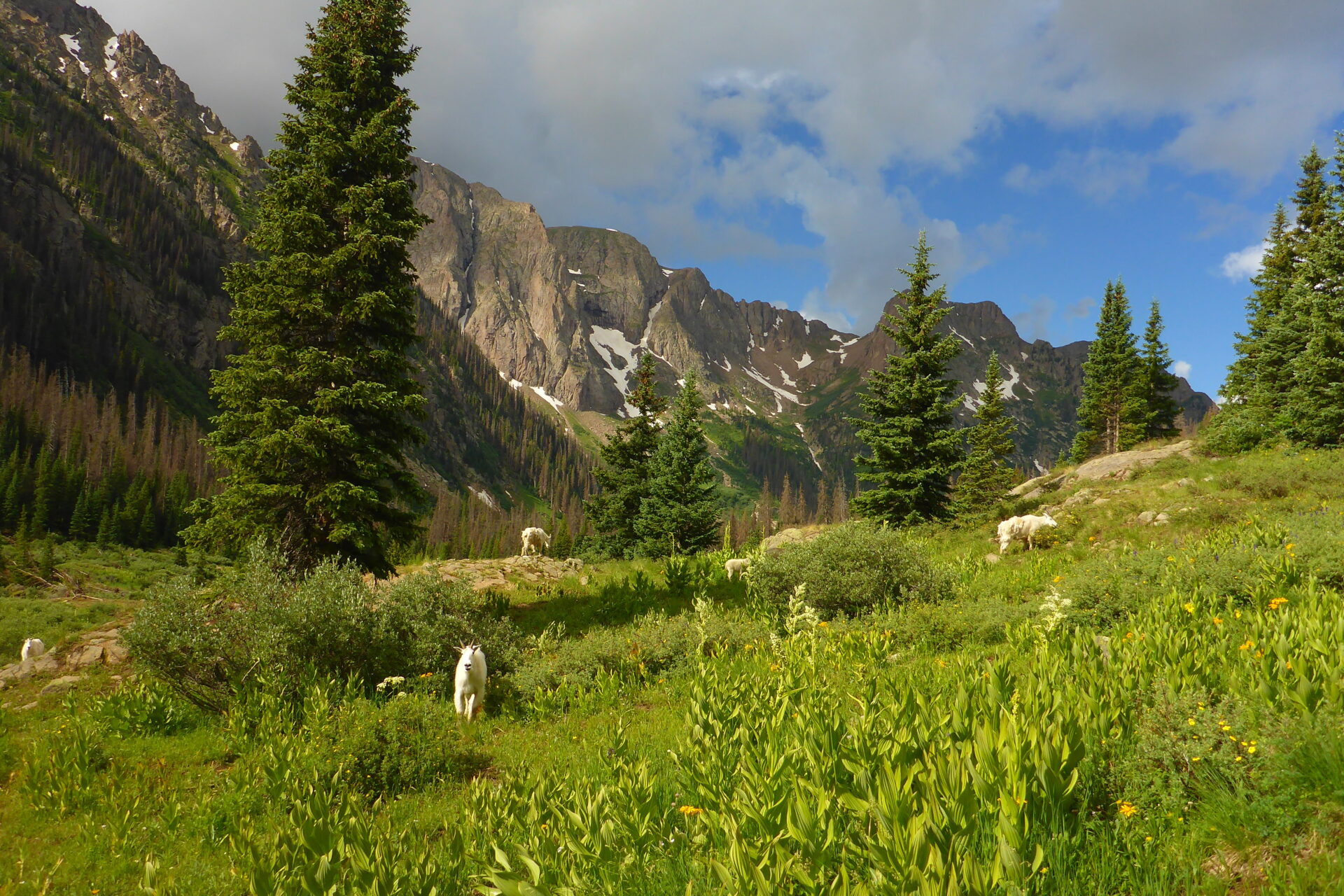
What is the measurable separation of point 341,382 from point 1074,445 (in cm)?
5900

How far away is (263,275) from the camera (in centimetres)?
1238

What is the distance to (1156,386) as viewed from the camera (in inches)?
1855

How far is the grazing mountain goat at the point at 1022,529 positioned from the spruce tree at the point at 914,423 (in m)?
4.33

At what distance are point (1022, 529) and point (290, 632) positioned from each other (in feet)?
56.1

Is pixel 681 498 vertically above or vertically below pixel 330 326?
below

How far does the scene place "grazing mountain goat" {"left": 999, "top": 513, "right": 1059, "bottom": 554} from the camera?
16219 mm

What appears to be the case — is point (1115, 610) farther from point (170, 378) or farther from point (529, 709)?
point (170, 378)

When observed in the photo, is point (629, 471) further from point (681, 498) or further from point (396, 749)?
point (396, 749)

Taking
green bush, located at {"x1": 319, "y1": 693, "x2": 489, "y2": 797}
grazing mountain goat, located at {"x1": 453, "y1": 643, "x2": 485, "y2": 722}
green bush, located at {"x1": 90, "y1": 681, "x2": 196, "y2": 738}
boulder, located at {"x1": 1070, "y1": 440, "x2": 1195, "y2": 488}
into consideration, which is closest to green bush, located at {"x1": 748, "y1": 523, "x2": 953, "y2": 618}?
grazing mountain goat, located at {"x1": 453, "y1": 643, "x2": 485, "y2": 722}

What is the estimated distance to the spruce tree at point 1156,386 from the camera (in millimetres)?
45031

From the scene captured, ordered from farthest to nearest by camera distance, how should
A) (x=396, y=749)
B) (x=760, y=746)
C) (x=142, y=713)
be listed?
1. (x=142, y=713)
2. (x=396, y=749)
3. (x=760, y=746)

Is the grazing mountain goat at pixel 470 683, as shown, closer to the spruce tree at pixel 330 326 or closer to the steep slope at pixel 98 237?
the spruce tree at pixel 330 326

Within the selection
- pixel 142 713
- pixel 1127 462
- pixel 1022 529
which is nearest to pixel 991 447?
pixel 1127 462

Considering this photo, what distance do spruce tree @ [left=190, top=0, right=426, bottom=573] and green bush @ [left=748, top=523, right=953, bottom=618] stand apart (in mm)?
8247
